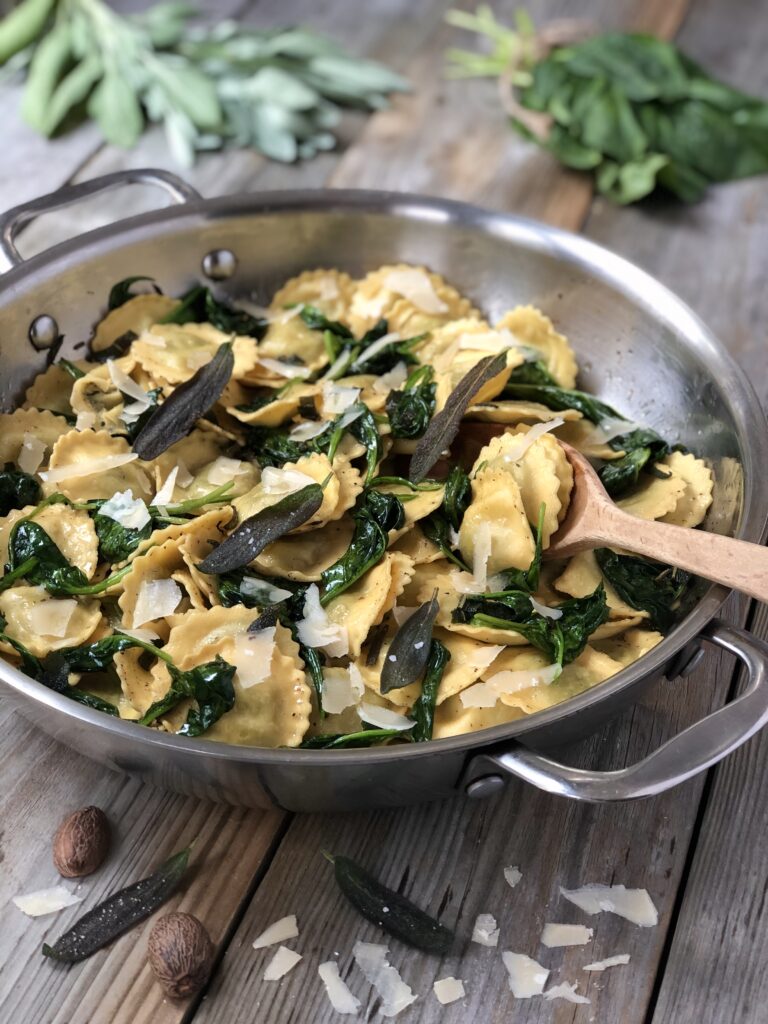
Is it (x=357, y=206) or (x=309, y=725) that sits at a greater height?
(x=357, y=206)

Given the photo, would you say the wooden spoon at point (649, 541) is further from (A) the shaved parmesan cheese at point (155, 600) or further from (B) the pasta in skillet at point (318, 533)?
(A) the shaved parmesan cheese at point (155, 600)

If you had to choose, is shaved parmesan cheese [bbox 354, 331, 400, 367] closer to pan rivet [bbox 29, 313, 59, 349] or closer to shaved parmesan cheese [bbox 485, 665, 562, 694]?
pan rivet [bbox 29, 313, 59, 349]

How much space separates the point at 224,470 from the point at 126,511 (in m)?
0.25

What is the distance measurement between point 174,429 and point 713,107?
2.55 metres

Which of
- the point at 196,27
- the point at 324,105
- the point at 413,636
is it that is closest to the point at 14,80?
the point at 196,27

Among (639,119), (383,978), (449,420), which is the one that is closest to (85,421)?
(449,420)

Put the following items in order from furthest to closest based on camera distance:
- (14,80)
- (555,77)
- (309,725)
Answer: (14,80), (555,77), (309,725)

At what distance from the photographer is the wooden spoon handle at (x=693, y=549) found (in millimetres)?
1918

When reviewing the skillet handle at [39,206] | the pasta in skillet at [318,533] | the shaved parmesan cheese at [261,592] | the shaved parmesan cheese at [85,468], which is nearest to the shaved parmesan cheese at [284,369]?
the pasta in skillet at [318,533]

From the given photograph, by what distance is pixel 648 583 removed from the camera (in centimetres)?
226

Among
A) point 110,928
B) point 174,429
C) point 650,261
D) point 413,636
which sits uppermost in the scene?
point 174,429

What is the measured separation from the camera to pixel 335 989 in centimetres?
183

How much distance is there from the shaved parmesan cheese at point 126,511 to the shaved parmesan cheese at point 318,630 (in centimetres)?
39

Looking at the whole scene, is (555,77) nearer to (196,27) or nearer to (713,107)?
(713,107)
